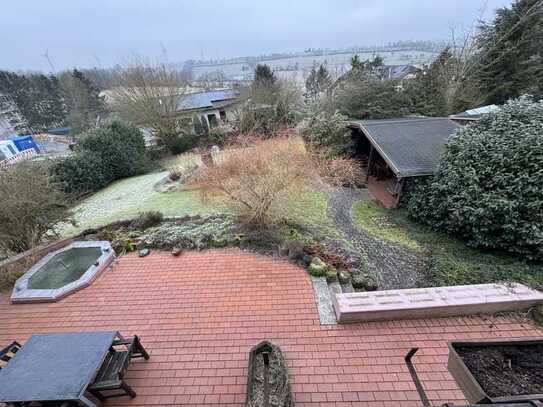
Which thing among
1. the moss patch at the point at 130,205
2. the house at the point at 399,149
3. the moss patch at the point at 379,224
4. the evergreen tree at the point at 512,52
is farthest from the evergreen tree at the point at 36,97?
the evergreen tree at the point at 512,52

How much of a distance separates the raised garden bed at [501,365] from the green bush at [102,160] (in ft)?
51.1

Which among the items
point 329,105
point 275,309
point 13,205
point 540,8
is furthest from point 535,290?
point 540,8

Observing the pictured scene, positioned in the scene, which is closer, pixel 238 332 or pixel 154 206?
pixel 238 332

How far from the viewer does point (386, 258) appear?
6.01m

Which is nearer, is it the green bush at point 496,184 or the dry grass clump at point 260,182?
the green bush at point 496,184

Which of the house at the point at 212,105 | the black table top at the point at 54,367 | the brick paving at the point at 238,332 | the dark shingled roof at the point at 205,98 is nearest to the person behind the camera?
the black table top at the point at 54,367

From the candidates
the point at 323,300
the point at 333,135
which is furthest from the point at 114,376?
the point at 333,135

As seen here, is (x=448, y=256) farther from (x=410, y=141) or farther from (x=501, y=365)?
(x=410, y=141)

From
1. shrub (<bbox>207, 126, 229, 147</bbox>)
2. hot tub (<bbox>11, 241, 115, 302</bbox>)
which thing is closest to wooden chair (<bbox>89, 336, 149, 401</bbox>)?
hot tub (<bbox>11, 241, 115, 302</bbox>)

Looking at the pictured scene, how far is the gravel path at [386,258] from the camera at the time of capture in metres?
5.28

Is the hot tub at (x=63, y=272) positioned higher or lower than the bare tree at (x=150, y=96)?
lower

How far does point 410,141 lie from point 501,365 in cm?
857

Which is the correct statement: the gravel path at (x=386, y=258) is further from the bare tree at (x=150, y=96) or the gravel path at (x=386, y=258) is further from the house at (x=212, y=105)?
the house at (x=212, y=105)

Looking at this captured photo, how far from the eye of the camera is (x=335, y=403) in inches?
122
